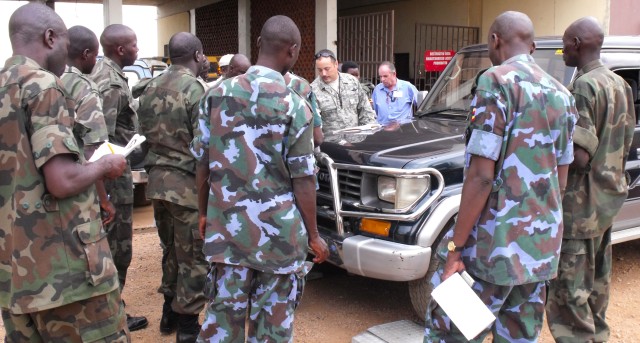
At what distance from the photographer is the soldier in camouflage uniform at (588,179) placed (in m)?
3.21

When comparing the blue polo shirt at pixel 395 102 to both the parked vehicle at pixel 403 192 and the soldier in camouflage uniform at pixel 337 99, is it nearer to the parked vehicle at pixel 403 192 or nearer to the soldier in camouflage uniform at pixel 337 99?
the soldier in camouflage uniform at pixel 337 99

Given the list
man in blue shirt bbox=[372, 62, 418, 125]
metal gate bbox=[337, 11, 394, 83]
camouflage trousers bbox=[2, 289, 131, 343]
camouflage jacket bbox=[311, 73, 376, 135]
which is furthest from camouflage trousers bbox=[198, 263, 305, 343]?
metal gate bbox=[337, 11, 394, 83]

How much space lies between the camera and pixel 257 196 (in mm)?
Result: 2646

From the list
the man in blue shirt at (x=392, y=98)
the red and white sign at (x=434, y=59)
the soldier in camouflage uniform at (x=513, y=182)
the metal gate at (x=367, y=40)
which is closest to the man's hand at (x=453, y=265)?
the soldier in camouflage uniform at (x=513, y=182)

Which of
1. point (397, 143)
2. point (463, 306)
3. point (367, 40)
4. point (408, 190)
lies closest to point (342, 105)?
point (397, 143)

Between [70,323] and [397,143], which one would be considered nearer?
[70,323]

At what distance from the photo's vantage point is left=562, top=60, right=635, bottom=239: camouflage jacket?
3201mm

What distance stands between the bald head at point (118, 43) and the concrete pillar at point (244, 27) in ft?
30.8

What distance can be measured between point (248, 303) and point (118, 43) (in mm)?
2175

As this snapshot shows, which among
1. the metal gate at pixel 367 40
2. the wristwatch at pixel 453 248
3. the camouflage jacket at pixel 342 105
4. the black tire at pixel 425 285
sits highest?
the metal gate at pixel 367 40

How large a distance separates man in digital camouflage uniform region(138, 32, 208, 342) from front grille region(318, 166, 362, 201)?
917mm

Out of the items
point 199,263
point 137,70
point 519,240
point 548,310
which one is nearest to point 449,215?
point 548,310

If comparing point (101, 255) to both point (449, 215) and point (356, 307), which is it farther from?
point (356, 307)

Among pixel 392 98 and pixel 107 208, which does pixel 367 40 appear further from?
pixel 107 208
